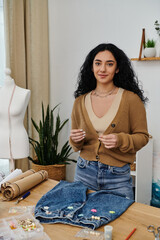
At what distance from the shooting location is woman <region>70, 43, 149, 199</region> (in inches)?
59.7

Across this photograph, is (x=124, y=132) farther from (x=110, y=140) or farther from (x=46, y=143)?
(x=46, y=143)

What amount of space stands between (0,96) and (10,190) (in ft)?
3.72

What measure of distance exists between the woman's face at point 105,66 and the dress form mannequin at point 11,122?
0.96 metres

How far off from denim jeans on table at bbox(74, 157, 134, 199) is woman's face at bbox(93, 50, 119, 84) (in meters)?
0.49

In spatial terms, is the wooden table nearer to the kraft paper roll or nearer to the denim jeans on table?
the kraft paper roll

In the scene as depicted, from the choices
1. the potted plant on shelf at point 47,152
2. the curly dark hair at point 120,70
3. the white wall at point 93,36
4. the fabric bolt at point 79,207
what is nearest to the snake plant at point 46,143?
the potted plant on shelf at point 47,152

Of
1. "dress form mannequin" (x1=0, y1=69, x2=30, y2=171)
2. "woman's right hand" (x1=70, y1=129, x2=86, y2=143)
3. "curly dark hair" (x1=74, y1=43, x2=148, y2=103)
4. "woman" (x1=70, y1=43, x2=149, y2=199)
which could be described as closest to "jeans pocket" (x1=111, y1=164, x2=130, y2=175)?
"woman" (x1=70, y1=43, x2=149, y2=199)

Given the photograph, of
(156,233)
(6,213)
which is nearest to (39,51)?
(6,213)

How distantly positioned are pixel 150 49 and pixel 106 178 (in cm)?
196

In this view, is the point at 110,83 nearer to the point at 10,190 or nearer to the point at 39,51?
the point at 10,190

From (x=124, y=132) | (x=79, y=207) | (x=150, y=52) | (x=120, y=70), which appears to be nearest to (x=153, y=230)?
(x=79, y=207)

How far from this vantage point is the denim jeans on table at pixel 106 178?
1.52 meters

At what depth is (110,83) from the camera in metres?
1.62

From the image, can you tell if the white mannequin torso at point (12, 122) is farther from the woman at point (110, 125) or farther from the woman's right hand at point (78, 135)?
the woman's right hand at point (78, 135)
